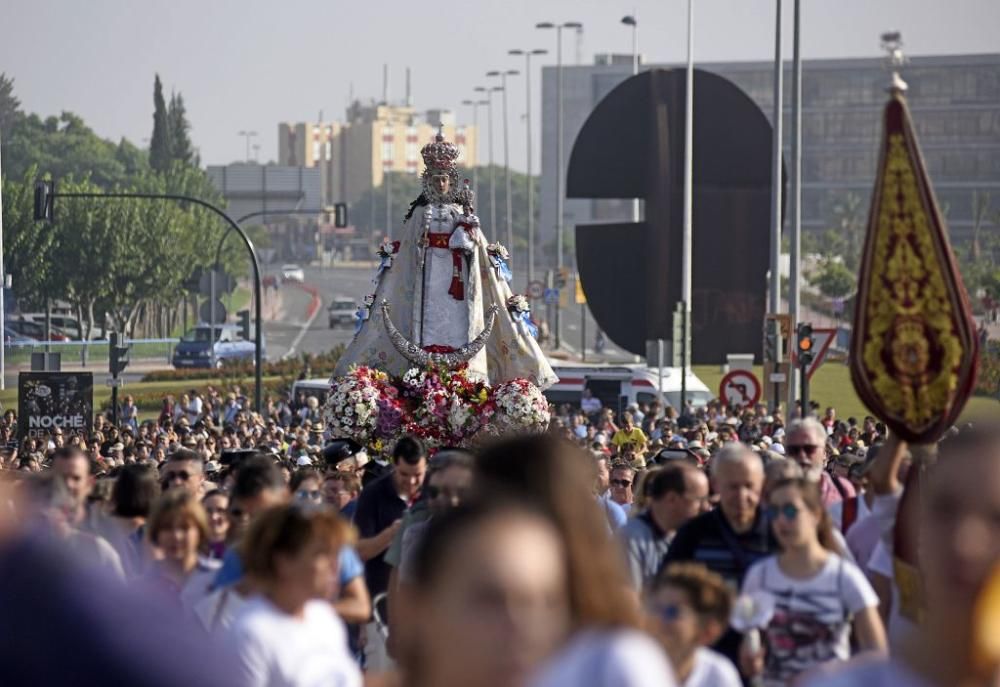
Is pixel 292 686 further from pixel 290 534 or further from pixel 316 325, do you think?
pixel 316 325

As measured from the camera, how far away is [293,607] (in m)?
6.35

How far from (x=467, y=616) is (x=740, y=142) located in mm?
44246

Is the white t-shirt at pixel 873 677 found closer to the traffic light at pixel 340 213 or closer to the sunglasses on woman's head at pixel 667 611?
the sunglasses on woman's head at pixel 667 611

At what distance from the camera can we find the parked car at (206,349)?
224ft

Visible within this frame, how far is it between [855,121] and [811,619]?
484 ft

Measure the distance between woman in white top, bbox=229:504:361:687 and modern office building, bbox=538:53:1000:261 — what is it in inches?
5030

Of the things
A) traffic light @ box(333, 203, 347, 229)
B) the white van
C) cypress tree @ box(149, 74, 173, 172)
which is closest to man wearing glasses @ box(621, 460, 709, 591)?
the white van

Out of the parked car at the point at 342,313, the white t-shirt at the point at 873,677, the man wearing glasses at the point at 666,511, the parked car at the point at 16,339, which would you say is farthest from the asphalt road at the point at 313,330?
the white t-shirt at the point at 873,677

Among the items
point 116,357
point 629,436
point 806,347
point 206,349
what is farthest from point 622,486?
point 206,349

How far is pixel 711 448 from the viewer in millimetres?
22500

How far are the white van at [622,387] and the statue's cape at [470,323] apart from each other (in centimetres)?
2415

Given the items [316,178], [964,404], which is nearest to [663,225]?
[964,404]

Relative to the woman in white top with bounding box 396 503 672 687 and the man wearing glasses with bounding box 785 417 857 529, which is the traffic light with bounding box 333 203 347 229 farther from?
the woman in white top with bounding box 396 503 672 687

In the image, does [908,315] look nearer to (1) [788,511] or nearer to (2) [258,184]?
(1) [788,511]
